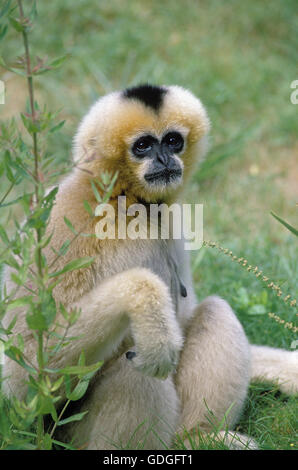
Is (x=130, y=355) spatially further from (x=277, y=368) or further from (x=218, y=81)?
(x=218, y=81)

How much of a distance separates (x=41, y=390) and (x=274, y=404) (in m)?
1.88

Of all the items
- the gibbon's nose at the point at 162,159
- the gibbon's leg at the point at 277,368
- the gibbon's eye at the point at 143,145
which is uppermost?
the gibbon's eye at the point at 143,145

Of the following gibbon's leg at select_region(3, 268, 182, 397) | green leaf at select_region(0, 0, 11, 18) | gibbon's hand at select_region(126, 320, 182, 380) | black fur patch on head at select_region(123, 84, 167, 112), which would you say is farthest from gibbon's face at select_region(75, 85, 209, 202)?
green leaf at select_region(0, 0, 11, 18)

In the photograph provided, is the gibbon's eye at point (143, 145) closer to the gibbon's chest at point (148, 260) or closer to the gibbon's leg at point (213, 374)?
the gibbon's chest at point (148, 260)

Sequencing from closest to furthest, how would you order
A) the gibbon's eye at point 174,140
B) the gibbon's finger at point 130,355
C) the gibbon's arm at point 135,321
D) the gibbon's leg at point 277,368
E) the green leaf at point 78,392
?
1. the green leaf at point 78,392
2. the gibbon's arm at point 135,321
3. the gibbon's finger at point 130,355
4. the gibbon's eye at point 174,140
5. the gibbon's leg at point 277,368

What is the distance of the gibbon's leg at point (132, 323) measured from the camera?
3.00 meters

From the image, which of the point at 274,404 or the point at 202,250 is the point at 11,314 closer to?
the point at 274,404

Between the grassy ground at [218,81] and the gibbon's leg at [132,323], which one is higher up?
the grassy ground at [218,81]

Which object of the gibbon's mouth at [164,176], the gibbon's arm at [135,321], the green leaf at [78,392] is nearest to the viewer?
the green leaf at [78,392]

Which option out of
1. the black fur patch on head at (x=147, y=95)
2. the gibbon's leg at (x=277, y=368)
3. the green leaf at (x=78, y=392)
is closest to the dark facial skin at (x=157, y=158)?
the black fur patch on head at (x=147, y=95)

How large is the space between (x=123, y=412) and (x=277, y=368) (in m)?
1.41

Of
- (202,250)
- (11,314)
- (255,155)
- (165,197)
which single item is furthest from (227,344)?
(255,155)

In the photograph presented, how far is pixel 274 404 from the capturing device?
4.12 meters

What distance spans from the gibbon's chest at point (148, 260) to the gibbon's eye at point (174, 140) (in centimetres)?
53
